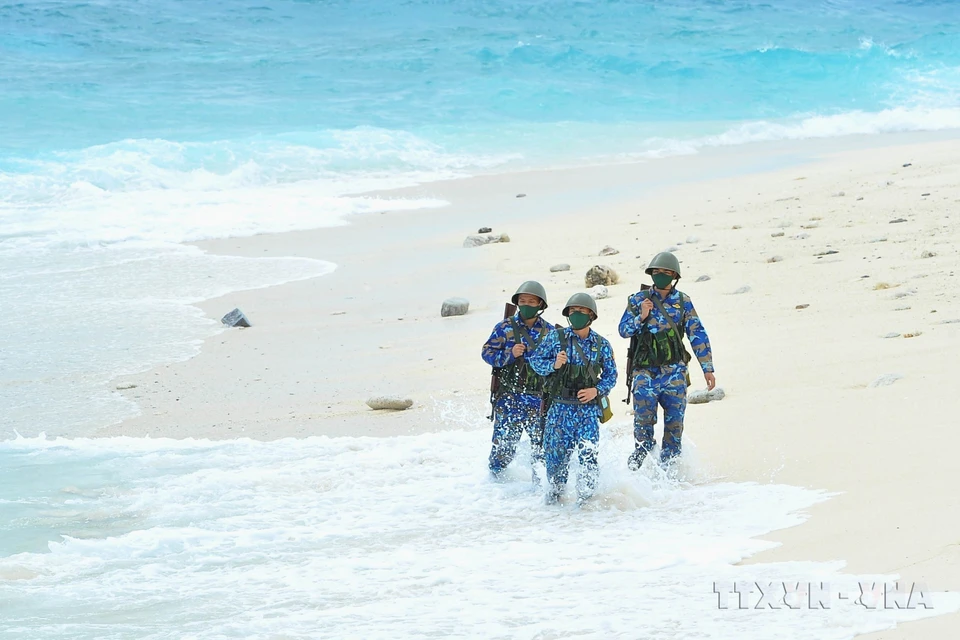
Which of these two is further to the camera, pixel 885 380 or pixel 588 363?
Answer: pixel 885 380

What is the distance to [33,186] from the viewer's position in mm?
25172

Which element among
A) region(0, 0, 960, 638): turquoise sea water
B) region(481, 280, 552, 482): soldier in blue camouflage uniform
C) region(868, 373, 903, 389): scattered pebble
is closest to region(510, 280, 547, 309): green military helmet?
region(481, 280, 552, 482): soldier in blue camouflage uniform

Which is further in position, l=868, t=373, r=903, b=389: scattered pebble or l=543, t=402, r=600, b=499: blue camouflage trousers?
l=868, t=373, r=903, b=389: scattered pebble

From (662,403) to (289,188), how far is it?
19.7 meters

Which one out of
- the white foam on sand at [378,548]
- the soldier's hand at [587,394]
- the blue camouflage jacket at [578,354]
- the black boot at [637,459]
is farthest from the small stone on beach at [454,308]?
the soldier's hand at [587,394]

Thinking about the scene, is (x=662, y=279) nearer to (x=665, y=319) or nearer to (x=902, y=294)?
(x=665, y=319)

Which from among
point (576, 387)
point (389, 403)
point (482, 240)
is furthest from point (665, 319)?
point (482, 240)

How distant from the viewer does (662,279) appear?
7551 millimetres

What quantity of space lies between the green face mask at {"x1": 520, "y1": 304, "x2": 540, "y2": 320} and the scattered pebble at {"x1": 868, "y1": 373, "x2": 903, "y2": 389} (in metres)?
3.05

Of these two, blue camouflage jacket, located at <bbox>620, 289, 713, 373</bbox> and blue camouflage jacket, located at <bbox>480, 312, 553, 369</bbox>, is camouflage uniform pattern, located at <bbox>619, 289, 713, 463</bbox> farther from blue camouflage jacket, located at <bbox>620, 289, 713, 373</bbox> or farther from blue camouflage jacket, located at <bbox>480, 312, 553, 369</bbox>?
blue camouflage jacket, located at <bbox>480, 312, 553, 369</bbox>

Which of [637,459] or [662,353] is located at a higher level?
[662,353]

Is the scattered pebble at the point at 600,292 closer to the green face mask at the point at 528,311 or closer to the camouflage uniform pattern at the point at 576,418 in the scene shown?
the green face mask at the point at 528,311

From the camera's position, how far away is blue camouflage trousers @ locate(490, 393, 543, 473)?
782cm

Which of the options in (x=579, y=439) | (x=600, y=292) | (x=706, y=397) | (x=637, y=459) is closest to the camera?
(x=579, y=439)
